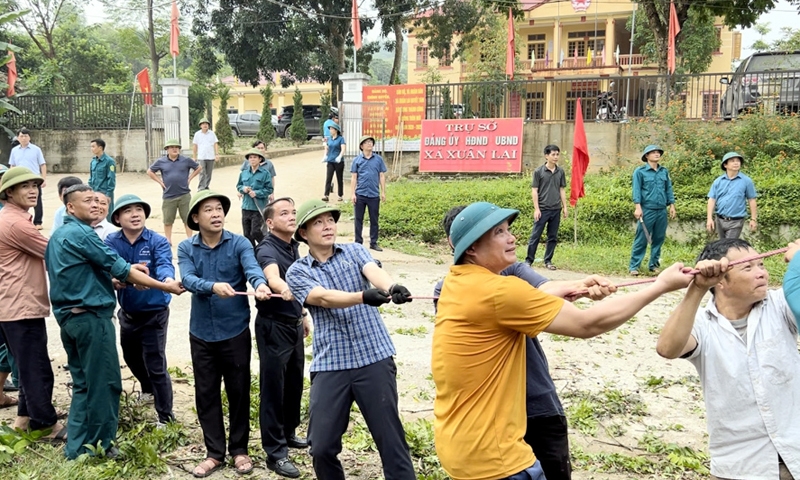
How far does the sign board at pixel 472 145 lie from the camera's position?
1827 centimetres

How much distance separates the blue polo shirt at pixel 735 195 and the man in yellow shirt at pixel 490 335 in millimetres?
8293

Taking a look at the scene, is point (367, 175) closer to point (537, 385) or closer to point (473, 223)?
point (537, 385)

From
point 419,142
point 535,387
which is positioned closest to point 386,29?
point 419,142

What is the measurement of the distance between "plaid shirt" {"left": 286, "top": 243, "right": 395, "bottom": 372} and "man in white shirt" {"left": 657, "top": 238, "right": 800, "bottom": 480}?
1.62 meters

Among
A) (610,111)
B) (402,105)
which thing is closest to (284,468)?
(610,111)

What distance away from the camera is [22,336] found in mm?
5238

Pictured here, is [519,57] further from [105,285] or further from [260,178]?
[105,285]

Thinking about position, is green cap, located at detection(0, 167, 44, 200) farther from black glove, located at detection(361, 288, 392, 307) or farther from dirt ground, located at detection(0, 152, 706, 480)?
black glove, located at detection(361, 288, 392, 307)

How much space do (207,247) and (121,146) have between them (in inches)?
750

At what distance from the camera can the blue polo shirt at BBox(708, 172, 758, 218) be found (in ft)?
33.6

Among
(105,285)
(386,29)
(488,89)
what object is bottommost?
(105,285)

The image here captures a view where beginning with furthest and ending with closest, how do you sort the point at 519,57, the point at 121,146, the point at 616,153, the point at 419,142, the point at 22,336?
the point at 519,57 → the point at 121,146 → the point at 419,142 → the point at 616,153 → the point at 22,336

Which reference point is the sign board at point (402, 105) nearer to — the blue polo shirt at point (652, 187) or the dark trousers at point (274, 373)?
the blue polo shirt at point (652, 187)

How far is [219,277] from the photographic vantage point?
4.89 metres
